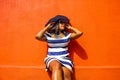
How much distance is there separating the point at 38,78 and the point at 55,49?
22.2 inches

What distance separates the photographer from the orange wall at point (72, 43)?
5.32 metres

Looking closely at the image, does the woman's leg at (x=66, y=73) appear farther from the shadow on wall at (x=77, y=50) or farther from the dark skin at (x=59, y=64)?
the shadow on wall at (x=77, y=50)

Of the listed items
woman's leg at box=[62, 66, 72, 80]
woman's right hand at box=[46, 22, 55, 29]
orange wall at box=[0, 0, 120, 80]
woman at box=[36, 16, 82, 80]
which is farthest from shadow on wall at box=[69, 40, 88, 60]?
woman's right hand at box=[46, 22, 55, 29]

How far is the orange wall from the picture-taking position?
5.32 meters

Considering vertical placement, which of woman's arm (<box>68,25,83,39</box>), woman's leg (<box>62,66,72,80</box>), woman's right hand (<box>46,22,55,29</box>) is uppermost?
woman's right hand (<box>46,22,55,29</box>)

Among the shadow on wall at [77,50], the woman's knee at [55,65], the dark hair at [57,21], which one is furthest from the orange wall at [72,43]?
the woman's knee at [55,65]

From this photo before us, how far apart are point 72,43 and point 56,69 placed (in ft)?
2.19

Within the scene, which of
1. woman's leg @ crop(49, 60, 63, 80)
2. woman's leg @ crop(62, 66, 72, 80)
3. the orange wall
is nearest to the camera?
woman's leg @ crop(49, 60, 63, 80)

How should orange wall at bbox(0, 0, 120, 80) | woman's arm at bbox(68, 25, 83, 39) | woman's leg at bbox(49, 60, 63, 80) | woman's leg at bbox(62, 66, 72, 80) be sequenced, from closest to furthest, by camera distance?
woman's leg at bbox(49, 60, 63, 80) → woman's leg at bbox(62, 66, 72, 80) → woman's arm at bbox(68, 25, 83, 39) → orange wall at bbox(0, 0, 120, 80)

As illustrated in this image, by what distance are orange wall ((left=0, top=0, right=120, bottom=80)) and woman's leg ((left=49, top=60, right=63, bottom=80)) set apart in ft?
1.18

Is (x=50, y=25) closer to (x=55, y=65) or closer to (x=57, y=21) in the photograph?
(x=57, y=21)

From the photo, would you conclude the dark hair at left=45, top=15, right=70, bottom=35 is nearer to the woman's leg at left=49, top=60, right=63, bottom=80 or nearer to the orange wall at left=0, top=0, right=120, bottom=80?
the orange wall at left=0, top=0, right=120, bottom=80

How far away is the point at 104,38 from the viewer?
17.5ft

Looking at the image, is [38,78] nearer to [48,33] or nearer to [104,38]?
[48,33]
